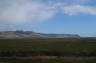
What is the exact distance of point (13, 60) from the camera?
57344mm

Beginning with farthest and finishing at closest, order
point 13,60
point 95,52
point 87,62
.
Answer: point 95,52
point 13,60
point 87,62

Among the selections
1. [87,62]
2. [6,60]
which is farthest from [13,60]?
[87,62]

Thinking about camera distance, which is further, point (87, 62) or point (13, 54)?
point (13, 54)

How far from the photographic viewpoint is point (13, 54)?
67.9 meters

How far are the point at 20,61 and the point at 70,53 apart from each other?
1765 centimetres

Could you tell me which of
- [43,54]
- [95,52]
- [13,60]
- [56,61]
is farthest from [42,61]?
[95,52]

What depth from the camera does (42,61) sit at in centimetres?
5581

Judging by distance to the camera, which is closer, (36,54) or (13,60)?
(13,60)

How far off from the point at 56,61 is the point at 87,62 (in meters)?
7.09

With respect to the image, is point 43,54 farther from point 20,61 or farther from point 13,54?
point 20,61

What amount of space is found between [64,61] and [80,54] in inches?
491

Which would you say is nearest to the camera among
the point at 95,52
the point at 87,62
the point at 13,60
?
the point at 87,62

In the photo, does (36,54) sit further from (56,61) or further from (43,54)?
(56,61)

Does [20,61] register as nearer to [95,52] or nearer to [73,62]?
[73,62]
